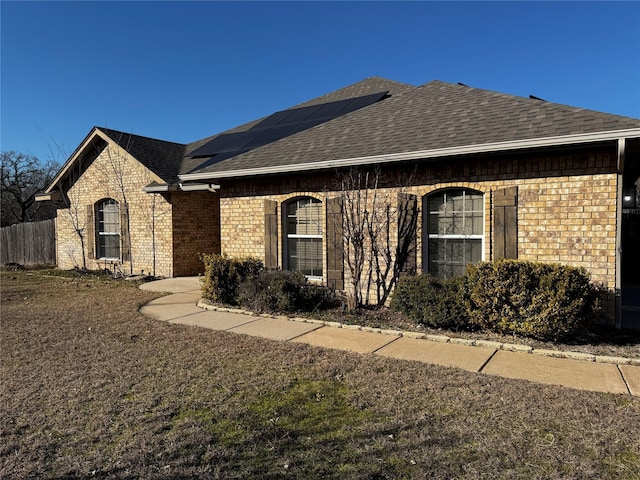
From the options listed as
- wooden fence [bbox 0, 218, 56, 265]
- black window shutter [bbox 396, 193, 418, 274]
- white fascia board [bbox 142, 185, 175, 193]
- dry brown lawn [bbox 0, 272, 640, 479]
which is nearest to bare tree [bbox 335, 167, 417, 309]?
black window shutter [bbox 396, 193, 418, 274]

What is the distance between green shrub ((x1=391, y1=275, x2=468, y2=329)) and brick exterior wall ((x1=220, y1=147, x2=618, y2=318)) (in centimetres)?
102

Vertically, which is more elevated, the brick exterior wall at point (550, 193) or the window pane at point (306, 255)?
the brick exterior wall at point (550, 193)

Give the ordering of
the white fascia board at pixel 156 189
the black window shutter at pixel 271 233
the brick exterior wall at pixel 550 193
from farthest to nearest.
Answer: the white fascia board at pixel 156 189, the black window shutter at pixel 271 233, the brick exterior wall at pixel 550 193

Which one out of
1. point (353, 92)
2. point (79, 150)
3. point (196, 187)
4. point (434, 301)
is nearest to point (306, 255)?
point (434, 301)

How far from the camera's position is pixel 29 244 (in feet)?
63.6

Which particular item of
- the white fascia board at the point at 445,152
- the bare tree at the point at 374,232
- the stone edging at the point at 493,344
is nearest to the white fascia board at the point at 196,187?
the white fascia board at the point at 445,152

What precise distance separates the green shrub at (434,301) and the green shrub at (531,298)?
202mm

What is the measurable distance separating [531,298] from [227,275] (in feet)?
19.2

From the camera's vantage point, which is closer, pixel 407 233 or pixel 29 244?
pixel 407 233

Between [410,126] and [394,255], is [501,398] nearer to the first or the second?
[394,255]

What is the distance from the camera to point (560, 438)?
3.35 m

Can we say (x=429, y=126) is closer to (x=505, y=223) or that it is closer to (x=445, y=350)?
(x=505, y=223)

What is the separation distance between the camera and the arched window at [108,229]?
50.5 ft

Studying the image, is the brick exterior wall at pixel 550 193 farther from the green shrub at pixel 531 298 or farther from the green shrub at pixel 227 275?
the green shrub at pixel 227 275
